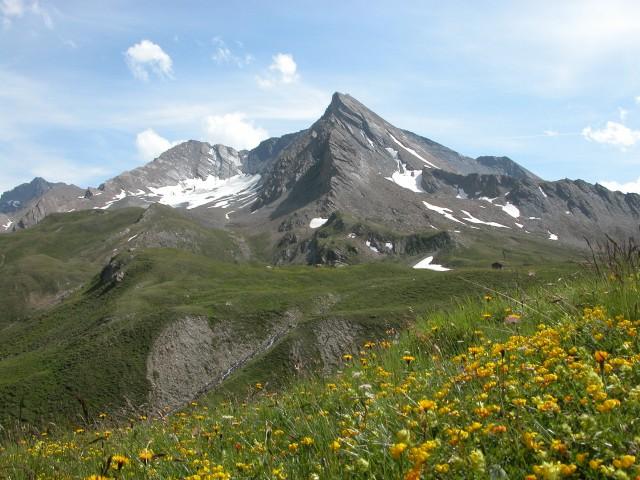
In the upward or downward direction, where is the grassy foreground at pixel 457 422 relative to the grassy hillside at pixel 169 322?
upward

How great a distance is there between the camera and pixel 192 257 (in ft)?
505

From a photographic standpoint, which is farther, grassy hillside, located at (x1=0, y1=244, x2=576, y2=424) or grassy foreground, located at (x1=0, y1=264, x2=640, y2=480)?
grassy hillside, located at (x1=0, y1=244, x2=576, y2=424)

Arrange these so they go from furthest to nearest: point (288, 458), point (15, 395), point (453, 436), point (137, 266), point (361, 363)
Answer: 1. point (137, 266)
2. point (15, 395)
3. point (361, 363)
4. point (288, 458)
5. point (453, 436)

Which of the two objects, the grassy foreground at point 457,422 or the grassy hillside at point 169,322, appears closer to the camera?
the grassy foreground at point 457,422

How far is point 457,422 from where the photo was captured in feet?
16.0

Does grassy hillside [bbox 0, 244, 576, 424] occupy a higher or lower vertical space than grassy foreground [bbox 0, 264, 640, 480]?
lower

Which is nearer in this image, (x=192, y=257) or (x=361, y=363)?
(x=361, y=363)

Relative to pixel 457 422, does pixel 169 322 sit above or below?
below

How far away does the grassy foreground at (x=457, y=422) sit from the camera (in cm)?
378

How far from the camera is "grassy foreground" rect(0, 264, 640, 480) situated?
3.78 m

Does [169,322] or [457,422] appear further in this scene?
[169,322]

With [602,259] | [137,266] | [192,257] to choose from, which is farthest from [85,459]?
[192,257]

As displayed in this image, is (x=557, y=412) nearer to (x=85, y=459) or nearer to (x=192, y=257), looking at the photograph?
(x=85, y=459)

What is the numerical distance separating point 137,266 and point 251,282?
36.4 meters
